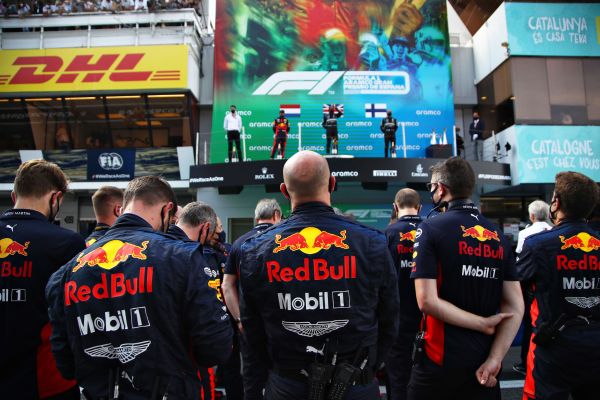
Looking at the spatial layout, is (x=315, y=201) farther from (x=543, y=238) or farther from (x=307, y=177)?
(x=543, y=238)

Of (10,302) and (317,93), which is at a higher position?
(317,93)

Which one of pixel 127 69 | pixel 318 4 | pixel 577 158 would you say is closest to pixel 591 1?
pixel 577 158

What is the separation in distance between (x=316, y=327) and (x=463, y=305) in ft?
3.53

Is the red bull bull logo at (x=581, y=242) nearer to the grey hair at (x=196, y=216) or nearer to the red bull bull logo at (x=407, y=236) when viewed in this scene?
the red bull bull logo at (x=407, y=236)

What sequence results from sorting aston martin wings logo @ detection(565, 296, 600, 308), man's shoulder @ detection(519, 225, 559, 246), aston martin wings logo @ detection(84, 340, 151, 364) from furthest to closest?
man's shoulder @ detection(519, 225, 559, 246) < aston martin wings logo @ detection(565, 296, 600, 308) < aston martin wings logo @ detection(84, 340, 151, 364)

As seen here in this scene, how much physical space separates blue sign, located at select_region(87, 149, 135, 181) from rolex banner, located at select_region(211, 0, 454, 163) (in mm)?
3439

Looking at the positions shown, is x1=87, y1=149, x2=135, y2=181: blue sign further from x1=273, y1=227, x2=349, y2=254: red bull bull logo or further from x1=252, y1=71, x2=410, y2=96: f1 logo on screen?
x1=273, y1=227, x2=349, y2=254: red bull bull logo

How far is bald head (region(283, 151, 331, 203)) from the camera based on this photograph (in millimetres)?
2254

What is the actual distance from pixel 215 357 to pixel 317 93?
13734mm

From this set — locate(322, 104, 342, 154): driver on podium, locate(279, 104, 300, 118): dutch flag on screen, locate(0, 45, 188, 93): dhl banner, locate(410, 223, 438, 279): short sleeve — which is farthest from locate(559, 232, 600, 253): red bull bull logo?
locate(0, 45, 188, 93): dhl banner

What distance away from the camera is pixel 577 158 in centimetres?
1368

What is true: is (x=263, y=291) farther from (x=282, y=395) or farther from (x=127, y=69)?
(x=127, y=69)

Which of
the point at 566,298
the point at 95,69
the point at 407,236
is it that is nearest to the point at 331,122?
the point at 95,69

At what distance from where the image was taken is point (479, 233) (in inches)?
109
